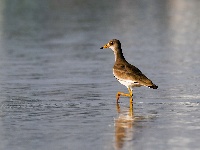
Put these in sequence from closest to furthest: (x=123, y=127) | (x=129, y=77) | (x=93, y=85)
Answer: (x=123, y=127) → (x=129, y=77) → (x=93, y=85)

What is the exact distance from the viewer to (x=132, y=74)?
18578 mm

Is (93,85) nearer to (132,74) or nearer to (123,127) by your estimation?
(132,74)

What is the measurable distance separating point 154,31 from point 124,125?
24.0 metres

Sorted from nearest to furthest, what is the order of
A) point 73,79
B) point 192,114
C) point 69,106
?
point 192,114 → point 69,106 → point 73,79

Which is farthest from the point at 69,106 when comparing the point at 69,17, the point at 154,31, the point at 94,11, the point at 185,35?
the point at 94,11

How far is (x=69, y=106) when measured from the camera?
1836 centimetres

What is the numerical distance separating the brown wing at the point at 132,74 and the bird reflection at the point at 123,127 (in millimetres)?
576

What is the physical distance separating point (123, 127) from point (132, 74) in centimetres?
332

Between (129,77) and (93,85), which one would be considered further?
(93,85)

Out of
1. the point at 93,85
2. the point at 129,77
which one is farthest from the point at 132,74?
the point at 93,85

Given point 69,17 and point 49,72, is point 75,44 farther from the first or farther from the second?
point 69,17

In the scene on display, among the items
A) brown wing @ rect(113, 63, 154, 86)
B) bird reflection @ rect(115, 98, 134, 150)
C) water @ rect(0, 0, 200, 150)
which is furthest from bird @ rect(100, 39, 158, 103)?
bird reflection @ rect(115, 98, 134, 150)

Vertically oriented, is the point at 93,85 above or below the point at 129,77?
above

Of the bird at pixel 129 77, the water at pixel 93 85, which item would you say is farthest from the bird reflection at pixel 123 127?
the bird at pixel 129 77
